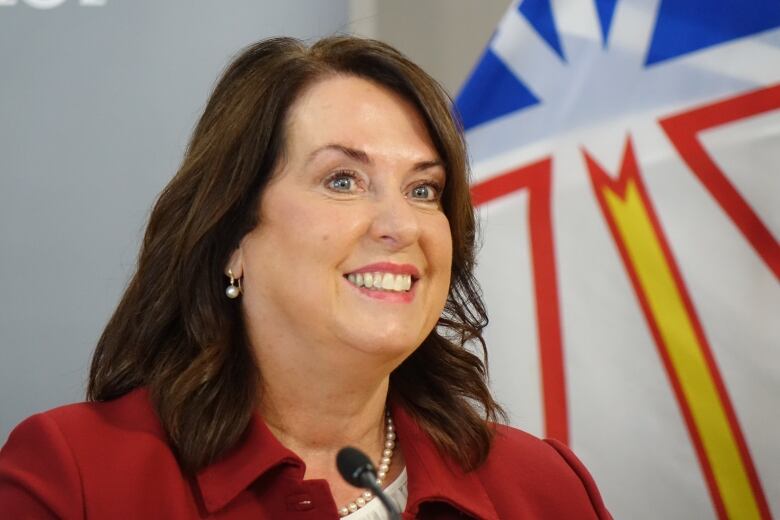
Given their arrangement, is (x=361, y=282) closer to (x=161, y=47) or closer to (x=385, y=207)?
(x=385, y=207)

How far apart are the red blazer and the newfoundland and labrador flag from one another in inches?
21.1

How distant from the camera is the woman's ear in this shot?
190 cm

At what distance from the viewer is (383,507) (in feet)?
6.06

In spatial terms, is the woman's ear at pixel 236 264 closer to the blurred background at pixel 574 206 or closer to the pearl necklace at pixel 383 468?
the pearl necklace at pixel 383 468

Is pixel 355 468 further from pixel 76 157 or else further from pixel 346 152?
pixel 76 157

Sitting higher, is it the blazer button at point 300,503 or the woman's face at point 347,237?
the woman's face at point 347,237

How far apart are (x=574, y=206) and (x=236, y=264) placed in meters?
0.86

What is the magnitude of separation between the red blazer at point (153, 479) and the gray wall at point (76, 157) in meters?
0.68

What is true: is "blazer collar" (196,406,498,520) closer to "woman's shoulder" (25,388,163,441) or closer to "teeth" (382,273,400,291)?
"woman's shoulder" (25,388,163,441)

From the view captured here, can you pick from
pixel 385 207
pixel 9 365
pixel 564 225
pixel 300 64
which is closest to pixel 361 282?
pixel 385 207

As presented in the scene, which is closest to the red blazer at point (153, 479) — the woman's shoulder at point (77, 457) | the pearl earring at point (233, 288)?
the woman's shoulder at point (77, 457)

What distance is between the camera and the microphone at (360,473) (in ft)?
4.52

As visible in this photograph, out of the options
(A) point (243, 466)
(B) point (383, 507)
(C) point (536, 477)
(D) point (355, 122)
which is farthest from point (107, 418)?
(C) point (536, 477)

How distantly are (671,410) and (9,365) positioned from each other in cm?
129
